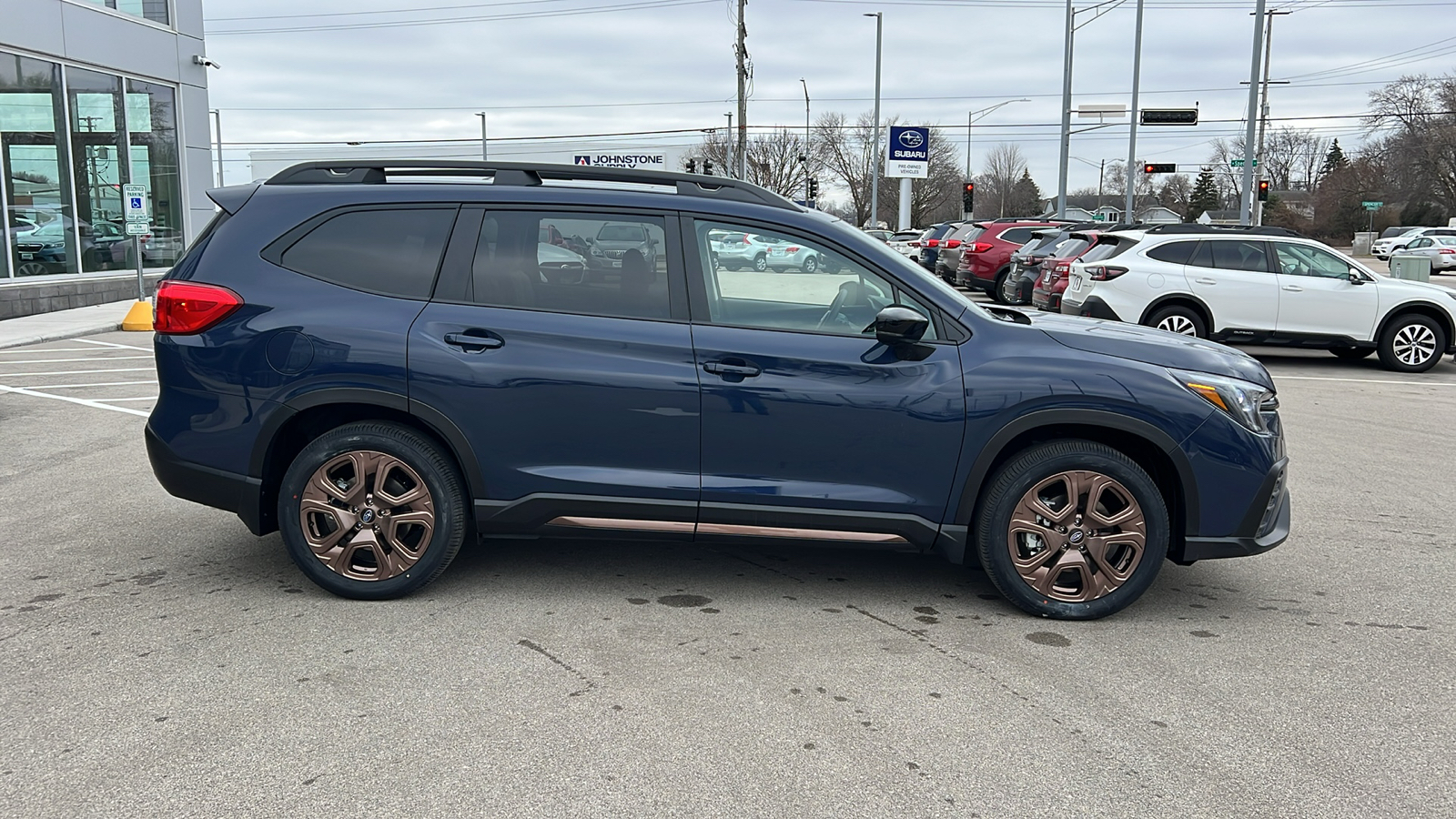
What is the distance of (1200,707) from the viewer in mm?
Result: 3840

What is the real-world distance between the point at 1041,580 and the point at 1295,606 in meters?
1.25

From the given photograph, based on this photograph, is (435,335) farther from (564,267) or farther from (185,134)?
(185,134)

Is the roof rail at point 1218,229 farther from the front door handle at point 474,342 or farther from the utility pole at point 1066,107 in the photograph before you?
the utility pole at point 1066,107

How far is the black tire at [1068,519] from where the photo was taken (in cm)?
456

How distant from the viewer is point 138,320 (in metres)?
16.8

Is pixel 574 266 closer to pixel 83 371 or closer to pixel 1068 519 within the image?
pixel 1068 519

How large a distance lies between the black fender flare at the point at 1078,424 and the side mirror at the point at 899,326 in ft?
1.71

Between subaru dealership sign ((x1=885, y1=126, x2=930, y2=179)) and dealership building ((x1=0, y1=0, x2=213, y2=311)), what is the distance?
1192 inches

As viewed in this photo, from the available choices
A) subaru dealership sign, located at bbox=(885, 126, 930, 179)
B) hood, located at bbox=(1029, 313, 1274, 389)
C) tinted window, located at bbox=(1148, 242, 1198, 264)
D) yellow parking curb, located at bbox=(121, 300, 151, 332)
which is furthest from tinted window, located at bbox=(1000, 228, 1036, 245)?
subaru dealership sign, located at bbox=(885, 126, 930, 179)

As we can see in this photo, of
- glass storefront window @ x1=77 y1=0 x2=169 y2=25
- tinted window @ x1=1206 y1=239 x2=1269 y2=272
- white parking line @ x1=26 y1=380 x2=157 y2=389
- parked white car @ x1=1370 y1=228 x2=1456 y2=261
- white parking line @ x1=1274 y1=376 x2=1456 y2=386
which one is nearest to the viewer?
white parking line @ x1=26 y1=380 x2=157 y2=389

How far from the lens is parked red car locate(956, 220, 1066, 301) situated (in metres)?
22.4

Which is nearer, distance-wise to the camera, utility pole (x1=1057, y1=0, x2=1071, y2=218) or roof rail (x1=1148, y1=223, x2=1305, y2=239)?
roof rail (x1=1148, y1=223, x2=1305, y2=239)

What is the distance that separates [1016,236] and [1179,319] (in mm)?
9629

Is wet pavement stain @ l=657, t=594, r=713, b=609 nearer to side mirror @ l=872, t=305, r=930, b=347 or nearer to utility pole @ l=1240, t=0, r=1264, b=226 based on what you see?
side mirror @ l=872, t=305, r=930, b=347
